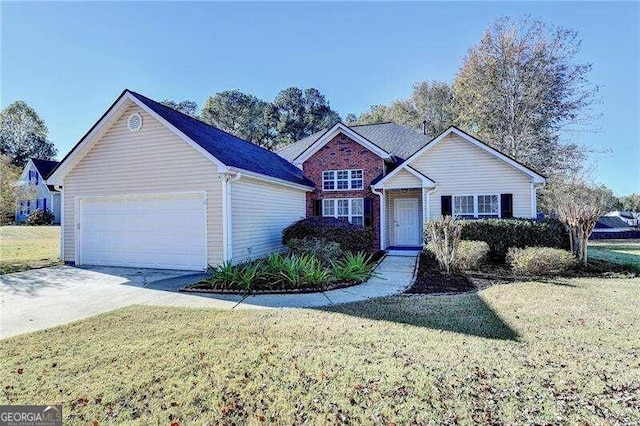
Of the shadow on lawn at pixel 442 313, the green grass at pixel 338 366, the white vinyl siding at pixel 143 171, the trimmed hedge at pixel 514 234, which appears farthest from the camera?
the trimmed hedge at pixel 514 234

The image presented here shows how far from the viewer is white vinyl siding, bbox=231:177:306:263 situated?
11336mm

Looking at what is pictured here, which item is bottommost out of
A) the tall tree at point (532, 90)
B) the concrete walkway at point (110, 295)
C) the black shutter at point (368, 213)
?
the concrete walkway at point (110, 295)

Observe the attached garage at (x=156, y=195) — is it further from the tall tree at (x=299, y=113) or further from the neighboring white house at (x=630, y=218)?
the neighboring white house at (x=630, y=218)

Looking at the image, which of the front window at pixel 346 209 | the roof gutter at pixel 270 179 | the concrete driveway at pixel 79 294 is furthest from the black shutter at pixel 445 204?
the concrete driveway at pixel 79 294

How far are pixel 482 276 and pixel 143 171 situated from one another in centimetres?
Result: 1126

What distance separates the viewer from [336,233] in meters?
13.4

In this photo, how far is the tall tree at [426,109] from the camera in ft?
118

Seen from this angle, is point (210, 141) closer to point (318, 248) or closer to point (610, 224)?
point (318, 248)

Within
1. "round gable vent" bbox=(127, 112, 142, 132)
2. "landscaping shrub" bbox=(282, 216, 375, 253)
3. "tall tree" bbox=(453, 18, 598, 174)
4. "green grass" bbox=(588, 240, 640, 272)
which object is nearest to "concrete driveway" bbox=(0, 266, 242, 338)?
"landscaping shrub" bbox=(282, 216, 375, 253)

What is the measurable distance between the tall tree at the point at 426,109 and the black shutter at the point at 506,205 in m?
21.5

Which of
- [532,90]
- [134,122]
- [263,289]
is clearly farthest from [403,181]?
[532,90]

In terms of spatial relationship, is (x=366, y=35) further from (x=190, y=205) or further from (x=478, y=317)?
(x=478, y=317)

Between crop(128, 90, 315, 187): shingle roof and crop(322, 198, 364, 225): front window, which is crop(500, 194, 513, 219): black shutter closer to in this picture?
crop(322, 198, 364, 225): front window

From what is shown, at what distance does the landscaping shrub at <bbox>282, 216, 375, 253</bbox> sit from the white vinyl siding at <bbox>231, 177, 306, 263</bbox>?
75 cm
